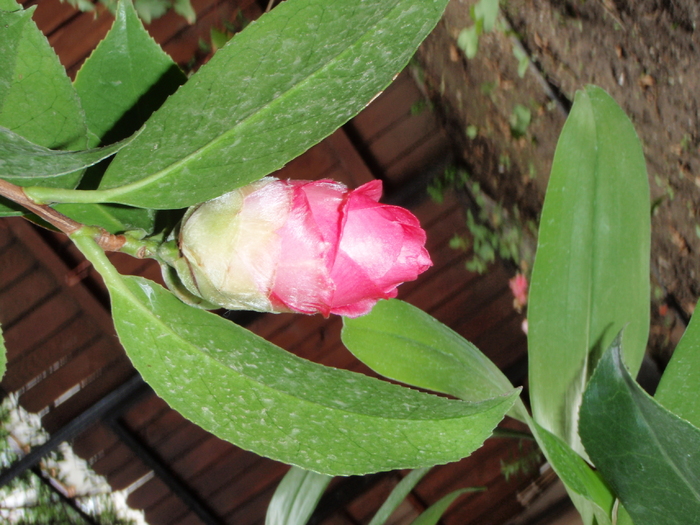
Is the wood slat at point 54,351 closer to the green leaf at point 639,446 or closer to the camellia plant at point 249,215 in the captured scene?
the camellia plant at point 249,215

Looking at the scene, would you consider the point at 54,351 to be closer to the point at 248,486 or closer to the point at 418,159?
the point at 248,486

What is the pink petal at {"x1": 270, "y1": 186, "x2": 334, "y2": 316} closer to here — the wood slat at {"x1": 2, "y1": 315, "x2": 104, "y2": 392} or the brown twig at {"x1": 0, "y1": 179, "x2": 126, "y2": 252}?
the brown twig at {"x1": 0, "y1": 179, "x2": 126, "y2": 252}

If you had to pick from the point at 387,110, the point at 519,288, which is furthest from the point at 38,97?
the point at 519,288

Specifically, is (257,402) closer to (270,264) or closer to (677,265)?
(270,264)

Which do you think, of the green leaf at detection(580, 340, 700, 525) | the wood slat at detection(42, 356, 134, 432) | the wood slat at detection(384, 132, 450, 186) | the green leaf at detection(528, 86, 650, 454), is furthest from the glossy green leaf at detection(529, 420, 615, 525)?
the wood slat at detection(42, 356, 134, 432)

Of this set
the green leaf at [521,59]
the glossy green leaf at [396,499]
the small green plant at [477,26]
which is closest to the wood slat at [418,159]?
the small green plant at [477,26]

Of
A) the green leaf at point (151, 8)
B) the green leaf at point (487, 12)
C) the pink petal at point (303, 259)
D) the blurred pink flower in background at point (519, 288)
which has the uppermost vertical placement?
the green leaf at point (151, 8)
